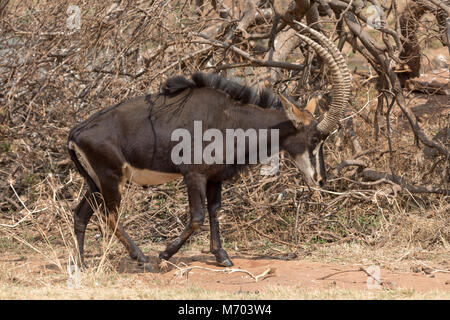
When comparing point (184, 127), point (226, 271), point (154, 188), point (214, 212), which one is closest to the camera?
point (226, 271)

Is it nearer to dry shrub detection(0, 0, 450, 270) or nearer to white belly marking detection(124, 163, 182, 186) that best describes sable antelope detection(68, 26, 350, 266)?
white belly marking detection(124, 163, 182, 186)

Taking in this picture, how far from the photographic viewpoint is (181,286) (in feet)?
20.9

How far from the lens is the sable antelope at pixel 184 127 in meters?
7.18

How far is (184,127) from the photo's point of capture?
23.6 ft

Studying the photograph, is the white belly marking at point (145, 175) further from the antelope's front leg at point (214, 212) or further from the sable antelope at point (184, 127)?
the antelope's front leg at point (214, 212)

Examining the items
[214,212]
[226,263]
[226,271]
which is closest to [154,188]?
[214,212]

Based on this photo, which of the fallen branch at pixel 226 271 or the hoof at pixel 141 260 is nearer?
the fallen branch at pixel 226 271

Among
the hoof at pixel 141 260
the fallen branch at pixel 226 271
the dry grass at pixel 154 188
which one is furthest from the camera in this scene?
the dry grass at pixel 154 188

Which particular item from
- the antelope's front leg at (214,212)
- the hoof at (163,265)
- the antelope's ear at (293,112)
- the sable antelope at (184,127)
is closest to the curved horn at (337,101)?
the sable antelope at (184,127)

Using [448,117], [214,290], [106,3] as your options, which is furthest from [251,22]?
[214,290]

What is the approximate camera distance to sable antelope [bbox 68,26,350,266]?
283 inches

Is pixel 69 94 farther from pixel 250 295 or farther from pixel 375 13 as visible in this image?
pixel 250 295

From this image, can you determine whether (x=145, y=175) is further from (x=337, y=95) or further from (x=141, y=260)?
(x=337, y=95)

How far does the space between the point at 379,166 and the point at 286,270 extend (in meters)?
3.61
